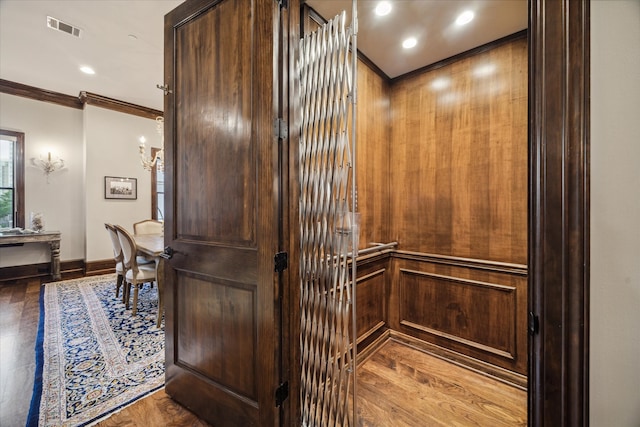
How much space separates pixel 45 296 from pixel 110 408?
317cm

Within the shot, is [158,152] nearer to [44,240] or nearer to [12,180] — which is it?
[44,240]

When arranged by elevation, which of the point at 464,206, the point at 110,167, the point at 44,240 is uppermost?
the point at 110,167

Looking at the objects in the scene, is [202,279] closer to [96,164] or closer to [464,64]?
[464,64]

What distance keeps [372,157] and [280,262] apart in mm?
1562

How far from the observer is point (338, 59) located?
1.24 metres

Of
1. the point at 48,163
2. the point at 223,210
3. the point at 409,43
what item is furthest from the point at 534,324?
the point at 48,163

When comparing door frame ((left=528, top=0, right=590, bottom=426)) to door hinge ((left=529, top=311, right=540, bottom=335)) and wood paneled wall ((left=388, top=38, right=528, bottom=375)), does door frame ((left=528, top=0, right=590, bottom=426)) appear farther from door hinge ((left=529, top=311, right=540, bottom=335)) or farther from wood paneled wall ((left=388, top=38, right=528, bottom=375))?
wood paneled wall ((left=388, top=38, right=528, bottom=375))

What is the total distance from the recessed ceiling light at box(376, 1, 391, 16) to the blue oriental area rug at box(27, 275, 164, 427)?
10.1ft

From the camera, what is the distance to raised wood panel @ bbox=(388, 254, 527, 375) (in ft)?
6.59

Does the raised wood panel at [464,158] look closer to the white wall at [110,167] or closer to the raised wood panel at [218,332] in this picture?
the raised wood panel at [218,332]

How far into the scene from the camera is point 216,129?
4.81ft

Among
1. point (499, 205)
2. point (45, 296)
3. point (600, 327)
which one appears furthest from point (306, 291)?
point (45, 296)

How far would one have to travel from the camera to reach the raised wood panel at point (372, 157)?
2289 mm

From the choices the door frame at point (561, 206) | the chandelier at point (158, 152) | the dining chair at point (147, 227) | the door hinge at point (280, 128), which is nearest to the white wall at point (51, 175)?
the chandelier at point (158, 152)
